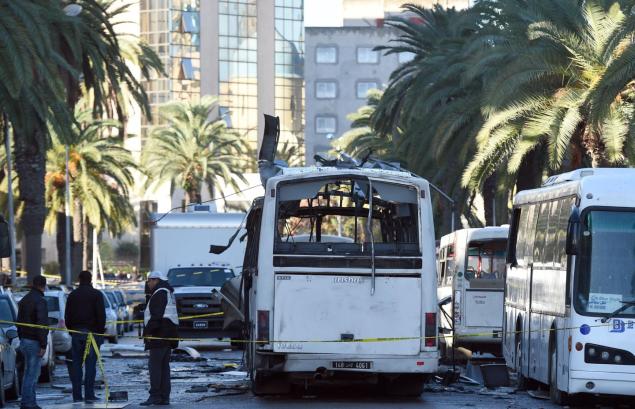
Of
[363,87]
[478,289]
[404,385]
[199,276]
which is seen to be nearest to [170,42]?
[363,87]

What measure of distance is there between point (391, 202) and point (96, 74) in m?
21.9

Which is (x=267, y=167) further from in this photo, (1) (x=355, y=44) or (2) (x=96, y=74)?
(1) (x=355, y=44)

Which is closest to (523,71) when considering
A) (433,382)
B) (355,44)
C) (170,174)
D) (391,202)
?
(433,382)

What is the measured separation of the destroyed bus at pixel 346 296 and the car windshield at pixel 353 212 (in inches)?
0.8

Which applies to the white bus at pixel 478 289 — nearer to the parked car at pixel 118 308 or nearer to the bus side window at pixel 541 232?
the bus side window at pixel 541 232

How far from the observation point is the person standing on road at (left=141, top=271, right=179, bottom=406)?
1881cm

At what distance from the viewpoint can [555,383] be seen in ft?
60.2

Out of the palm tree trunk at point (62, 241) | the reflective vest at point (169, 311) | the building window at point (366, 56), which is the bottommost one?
the reflective vest at point (169, 311)

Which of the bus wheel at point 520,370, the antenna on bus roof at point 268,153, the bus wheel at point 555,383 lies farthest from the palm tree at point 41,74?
the bus wheel at point 555,383

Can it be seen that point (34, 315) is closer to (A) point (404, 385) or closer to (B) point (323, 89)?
(A) point (404, 385)

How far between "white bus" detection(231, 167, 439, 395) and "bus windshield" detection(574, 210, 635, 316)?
2166mm

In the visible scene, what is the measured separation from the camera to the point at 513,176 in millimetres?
39469

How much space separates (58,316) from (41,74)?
195 inches

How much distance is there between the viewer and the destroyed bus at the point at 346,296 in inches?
725
